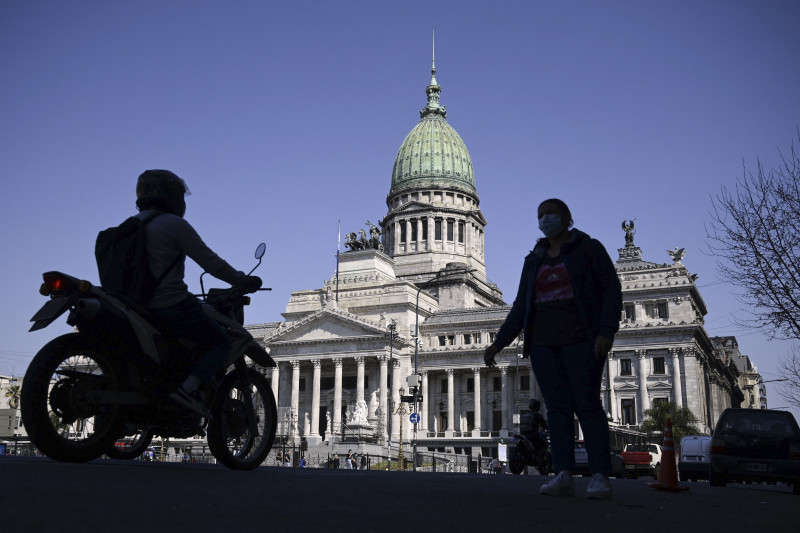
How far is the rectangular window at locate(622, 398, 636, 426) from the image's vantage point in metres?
67.4

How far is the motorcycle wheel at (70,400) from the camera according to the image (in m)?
7.14

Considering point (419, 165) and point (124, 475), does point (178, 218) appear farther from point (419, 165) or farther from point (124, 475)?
point (419, 165)

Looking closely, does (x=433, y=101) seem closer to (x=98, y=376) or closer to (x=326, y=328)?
(x=326, y=328)

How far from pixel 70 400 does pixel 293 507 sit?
3.22 metres

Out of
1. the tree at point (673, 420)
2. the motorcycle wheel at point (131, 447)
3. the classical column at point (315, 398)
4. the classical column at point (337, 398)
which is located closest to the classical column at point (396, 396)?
the classical column at point (337, 398)

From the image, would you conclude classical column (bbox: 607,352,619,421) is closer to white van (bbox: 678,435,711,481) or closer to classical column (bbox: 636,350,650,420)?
classical column (bbox: 636,350,650,420)

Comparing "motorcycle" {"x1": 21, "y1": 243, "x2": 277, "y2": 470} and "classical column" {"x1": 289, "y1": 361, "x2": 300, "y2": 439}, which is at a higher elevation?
"classical column" {"x1": 289, "y1": 361, "x2": 300, "y2": 439}

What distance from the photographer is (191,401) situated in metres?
7.73

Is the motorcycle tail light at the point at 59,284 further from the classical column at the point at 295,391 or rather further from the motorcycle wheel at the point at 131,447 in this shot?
the classical column at the point at 295,391

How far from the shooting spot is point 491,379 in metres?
75.0

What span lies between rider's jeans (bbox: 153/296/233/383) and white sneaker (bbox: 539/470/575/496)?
3.28m

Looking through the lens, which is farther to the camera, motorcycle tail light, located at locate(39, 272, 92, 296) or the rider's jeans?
the rider's jeans

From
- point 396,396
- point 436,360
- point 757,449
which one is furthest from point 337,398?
point 757,449

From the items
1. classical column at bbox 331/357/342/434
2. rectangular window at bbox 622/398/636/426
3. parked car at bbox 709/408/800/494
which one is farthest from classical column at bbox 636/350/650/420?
parked car at bbox 709/408/800/494
